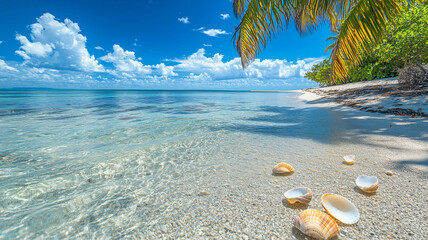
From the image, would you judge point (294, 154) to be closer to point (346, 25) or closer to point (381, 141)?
point (381, 141)

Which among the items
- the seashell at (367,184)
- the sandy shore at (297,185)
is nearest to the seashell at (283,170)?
the sandy shore at (297,185)

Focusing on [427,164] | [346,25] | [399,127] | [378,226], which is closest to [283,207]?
[378,226]

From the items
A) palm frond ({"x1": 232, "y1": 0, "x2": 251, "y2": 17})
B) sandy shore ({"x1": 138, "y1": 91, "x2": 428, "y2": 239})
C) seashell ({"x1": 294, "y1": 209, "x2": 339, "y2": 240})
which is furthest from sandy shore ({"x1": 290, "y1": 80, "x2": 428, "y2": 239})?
palm frond ({"x1": 232, "y1": 0, "x2": 251, "y2": 17})

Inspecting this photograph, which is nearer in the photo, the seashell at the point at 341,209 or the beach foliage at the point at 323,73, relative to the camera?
the seashell at the point at 341,209

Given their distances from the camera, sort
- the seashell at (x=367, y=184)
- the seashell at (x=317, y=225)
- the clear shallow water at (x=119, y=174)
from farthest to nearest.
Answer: the seashell at (x=367, y=184), the clear shallow water at (x=119, y=174), the seashell at (x=317, y=225)

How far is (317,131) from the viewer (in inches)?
159

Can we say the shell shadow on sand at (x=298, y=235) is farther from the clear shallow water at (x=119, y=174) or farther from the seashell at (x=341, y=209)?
the clear shallow water at (x=119, y=174)

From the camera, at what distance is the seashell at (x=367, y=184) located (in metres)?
1.50

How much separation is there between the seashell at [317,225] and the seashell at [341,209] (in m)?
0.18

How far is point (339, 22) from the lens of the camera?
543cm

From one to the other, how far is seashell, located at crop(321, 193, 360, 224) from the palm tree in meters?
4.21

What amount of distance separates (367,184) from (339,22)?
585 cm

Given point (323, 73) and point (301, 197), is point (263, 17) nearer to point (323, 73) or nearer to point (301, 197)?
point (301, 197)

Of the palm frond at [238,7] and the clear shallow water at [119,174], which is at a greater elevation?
the palm frond at [238,7]
